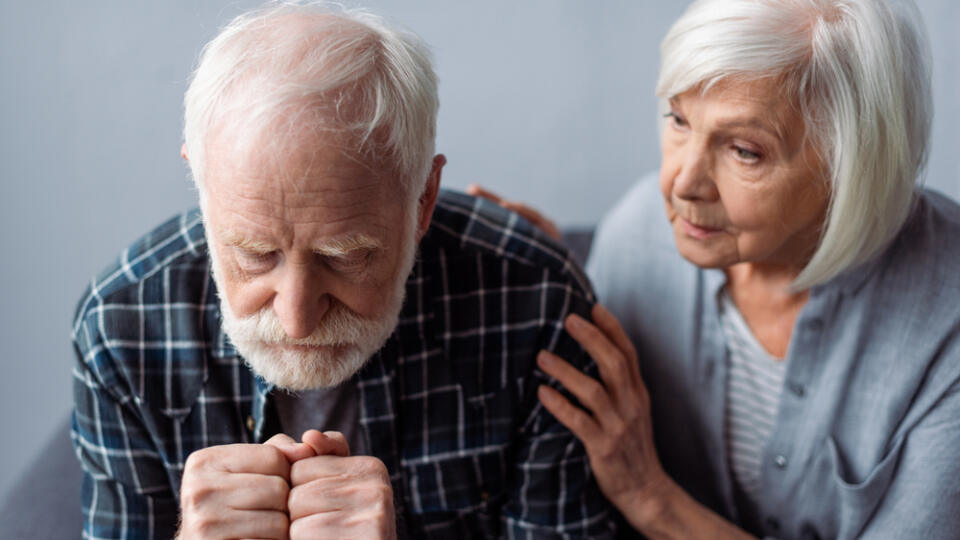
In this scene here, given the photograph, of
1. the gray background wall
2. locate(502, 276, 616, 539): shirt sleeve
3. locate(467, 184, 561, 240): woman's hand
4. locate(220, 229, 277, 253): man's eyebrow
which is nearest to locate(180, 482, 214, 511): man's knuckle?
locate(220, 229, 277, 253): man's eyebrow

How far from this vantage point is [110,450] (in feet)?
4.50

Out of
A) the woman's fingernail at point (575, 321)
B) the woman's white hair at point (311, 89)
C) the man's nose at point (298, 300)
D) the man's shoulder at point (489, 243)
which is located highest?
the woman's white hair at point (311, 89)

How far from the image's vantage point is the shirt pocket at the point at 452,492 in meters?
1.50

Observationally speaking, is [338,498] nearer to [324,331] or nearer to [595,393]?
[324,331]

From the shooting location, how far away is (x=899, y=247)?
158cm

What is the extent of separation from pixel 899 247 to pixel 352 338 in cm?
96

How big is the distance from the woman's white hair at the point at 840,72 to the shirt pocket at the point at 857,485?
412mm

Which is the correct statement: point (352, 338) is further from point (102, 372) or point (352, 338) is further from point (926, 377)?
point (926, 377)

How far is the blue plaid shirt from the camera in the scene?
1.37 meters

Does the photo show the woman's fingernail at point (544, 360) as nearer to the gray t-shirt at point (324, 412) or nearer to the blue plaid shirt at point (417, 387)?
the blue plaid shirt at point (417, 387)

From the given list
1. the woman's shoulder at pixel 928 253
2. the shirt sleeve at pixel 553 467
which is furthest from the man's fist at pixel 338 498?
the woman's shoulder at pixel 928 253

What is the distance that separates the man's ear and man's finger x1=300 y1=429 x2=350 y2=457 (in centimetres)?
32

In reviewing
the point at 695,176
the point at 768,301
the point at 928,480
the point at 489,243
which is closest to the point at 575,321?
the point at 489,243

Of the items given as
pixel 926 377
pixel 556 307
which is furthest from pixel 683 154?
pixel 926 377
